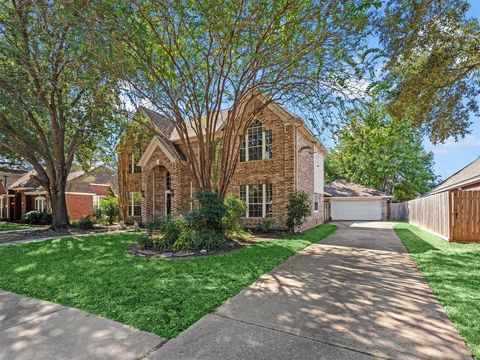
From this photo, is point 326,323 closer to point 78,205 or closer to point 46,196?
point 78,205

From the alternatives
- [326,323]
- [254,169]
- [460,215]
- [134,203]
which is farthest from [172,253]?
[134,203]

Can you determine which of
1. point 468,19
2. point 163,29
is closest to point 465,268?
point 468,19

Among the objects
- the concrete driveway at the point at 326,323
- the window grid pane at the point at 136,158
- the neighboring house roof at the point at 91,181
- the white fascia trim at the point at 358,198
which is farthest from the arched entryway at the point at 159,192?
the white fascia trim at the point at 358,198

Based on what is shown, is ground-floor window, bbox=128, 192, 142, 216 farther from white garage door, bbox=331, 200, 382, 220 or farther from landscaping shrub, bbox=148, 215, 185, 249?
white garage door, bbox=331, 200, 382, 220

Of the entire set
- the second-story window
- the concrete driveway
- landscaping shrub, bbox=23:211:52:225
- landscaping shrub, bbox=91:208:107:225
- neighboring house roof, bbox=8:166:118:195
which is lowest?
landscaping shrub, bbox=23:211:52:225

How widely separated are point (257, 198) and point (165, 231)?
21.3 ft

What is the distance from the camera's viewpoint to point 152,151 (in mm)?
18281

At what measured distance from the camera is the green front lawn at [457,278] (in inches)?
147

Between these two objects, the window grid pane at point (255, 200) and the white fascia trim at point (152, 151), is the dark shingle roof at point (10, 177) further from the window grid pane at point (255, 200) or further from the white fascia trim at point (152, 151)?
the window grid pane at point (255, 200)

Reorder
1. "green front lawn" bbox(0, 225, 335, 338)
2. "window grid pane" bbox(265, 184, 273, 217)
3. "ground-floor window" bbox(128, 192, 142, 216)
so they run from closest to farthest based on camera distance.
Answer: "green front lawn" bbox(0, 225, 335, 338) → "window grid pane" bbox(265, 184, 273, 217) → "ground-floor window" bbox(128, 192, 142, 216)

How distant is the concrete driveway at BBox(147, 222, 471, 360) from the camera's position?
312cm

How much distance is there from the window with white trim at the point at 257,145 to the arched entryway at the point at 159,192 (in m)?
6.01

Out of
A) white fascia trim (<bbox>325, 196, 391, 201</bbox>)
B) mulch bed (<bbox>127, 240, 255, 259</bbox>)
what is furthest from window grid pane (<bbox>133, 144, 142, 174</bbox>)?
white fascia trim (<bbox>325, 196, 391, 201</bbox>)

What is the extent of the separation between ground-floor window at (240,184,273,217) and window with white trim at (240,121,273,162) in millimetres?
1634
